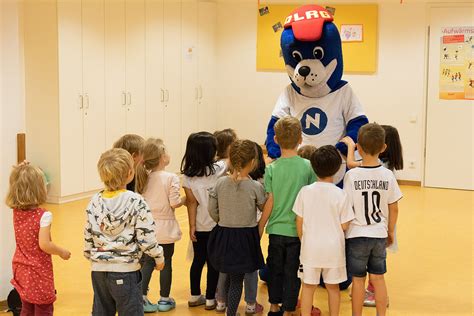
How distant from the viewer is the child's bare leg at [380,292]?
4250 millimetres

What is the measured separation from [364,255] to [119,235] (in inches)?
55.1

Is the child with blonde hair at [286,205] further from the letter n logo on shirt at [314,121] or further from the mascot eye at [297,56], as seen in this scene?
the mascot eye at [297,56]

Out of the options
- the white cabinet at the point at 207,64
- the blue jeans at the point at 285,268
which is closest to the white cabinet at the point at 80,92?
the white cabinet at the point at 207,64

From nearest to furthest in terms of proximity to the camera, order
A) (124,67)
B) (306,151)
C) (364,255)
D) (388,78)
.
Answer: (364,255), (306,151), (124,67), (388,78)

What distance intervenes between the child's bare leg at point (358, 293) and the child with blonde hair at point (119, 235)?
1.23m

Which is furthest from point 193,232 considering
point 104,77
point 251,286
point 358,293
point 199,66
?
point 199,66

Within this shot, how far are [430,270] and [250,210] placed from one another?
2.17 metres

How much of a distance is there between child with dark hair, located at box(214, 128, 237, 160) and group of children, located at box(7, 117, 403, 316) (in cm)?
12

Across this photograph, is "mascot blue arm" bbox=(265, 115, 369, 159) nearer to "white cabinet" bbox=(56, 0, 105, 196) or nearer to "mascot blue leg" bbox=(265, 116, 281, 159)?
"mascot blue leg" bbox=(265, 116, 281, 159)

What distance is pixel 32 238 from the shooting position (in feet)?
12.0

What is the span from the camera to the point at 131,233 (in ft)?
11.5

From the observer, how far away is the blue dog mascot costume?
16.5 feet

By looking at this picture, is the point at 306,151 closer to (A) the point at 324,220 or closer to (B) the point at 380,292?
(A) the point at 324,220

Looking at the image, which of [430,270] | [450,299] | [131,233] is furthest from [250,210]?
[430,270]
